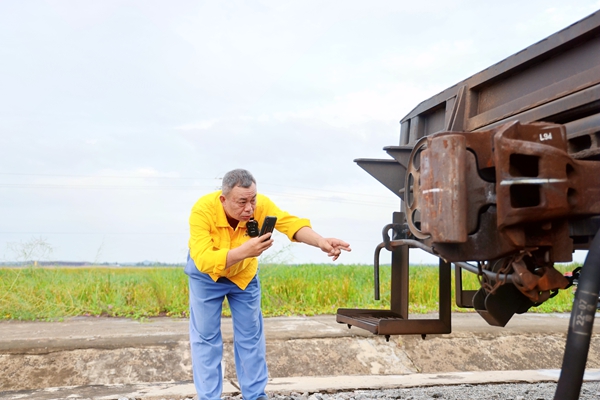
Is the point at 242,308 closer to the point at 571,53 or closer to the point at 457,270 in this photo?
the point at 457,270

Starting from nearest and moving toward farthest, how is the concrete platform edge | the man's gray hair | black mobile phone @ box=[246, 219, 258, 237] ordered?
the man's gray hair < black mobile phone @ box=[246, 219, 258, 237] < the concrete platform edge

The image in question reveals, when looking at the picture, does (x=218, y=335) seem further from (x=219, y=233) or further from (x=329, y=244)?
(x=329, y=244)

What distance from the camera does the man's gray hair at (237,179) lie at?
3.78m

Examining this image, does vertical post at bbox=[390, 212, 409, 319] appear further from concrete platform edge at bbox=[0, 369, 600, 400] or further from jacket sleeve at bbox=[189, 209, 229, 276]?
jacket sleeve at bbox=[189, 209, 229, 276]

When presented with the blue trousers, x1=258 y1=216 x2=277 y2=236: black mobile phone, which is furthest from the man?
x1=258 y1=216 x2=277 y2=236: black mobile phone

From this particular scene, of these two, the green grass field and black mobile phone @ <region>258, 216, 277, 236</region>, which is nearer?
black mobile phone @ <region>258, 216, 277, 236</region>

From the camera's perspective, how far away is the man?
384cm

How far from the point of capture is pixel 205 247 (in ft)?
12.5

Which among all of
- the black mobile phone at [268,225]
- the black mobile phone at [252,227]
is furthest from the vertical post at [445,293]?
the black mobile phone at [252,227]

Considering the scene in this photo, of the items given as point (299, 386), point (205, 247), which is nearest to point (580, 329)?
point (205, 247)

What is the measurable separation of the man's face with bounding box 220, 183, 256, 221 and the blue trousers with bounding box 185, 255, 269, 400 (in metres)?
0.48

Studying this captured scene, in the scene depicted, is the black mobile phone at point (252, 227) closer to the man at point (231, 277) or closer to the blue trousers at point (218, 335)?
the man at point (231, 277)

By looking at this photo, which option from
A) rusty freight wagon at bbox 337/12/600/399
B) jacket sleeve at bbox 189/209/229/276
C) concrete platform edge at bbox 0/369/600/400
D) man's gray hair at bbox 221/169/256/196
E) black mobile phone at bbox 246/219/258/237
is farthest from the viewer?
concrete platform edge at bbox 0/369/600/400

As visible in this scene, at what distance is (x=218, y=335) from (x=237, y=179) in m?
1.10
